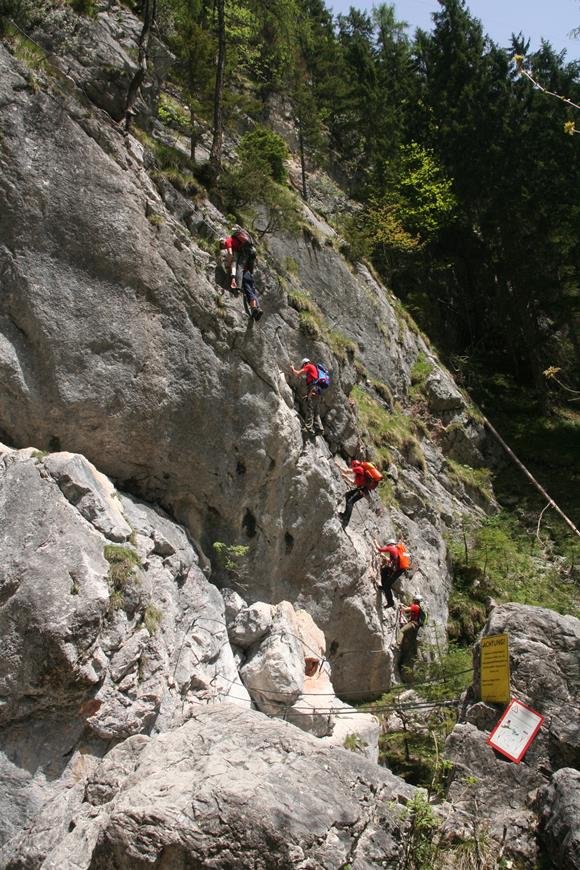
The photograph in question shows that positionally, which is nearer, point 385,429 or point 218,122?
point 218,122

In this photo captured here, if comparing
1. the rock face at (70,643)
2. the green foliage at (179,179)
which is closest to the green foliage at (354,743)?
the rock face at (70,643)

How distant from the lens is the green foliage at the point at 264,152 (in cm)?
1542

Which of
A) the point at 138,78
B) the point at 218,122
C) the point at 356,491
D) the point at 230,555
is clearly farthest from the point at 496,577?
the point at 138,78

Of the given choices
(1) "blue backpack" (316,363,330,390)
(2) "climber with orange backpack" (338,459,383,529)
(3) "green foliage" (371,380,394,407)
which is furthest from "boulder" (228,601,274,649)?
(3) "green foliage" (371,380,394,407)

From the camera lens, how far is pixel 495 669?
8.91 metres

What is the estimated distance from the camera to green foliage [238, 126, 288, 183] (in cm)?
1542

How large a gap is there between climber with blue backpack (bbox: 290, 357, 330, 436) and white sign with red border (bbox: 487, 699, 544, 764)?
21.1 ft

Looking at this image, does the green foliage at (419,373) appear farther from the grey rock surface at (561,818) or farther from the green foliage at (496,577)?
the grey rock surface at (561,818)

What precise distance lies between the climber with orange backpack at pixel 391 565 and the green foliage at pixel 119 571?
670 cm

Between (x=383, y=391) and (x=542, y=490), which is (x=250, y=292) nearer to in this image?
(x=542, y=490)

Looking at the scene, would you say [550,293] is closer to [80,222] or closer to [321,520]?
[321,520]

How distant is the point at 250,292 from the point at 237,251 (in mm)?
818

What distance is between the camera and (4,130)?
1016cm

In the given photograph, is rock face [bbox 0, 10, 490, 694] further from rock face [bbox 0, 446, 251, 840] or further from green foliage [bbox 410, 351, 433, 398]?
green foliage [bbox 410, 351, 433, 398]
